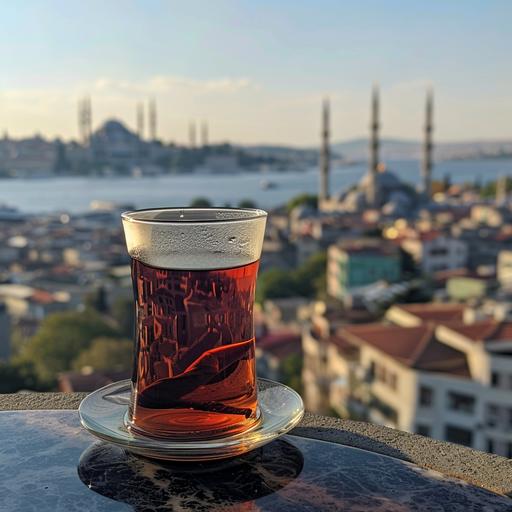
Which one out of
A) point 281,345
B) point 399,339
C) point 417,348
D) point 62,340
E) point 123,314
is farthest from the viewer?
point 123,314

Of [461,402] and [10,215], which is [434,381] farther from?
[10,215]

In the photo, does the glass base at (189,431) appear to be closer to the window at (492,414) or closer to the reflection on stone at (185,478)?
the reflection on stone at (185,478)

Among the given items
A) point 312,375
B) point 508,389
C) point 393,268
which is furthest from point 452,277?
point 508,389

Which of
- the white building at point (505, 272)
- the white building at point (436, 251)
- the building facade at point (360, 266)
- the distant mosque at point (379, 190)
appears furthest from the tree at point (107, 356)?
the distant mosque at point (379, 190)

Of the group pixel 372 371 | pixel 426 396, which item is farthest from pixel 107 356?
pixel 426 396

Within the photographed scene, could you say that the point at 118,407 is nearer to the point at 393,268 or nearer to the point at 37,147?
the point at 393,268

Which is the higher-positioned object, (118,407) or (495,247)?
(118,407)
